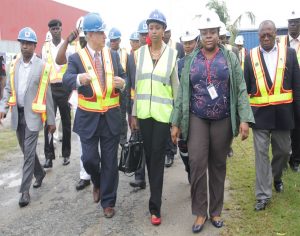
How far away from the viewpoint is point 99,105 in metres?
4.88


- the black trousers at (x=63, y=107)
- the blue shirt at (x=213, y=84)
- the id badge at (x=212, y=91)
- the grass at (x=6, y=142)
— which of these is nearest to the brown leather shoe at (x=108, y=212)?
the blue shirt at (x=213, y=84)

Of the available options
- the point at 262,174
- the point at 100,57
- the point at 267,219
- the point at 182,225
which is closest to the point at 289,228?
the point at 267,219

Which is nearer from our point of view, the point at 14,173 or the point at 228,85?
the point at 228,85

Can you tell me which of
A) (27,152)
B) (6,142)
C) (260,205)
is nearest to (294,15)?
(260,205)

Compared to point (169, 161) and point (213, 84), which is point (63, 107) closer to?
point (169, 161)

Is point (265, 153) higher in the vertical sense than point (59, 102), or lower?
lower

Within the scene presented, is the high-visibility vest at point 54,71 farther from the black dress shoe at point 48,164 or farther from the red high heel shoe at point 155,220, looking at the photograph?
the red high heel shoe at point 155,220

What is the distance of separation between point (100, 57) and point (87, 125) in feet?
2.75

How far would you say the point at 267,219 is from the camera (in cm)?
466

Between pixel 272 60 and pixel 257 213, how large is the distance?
1.83 m

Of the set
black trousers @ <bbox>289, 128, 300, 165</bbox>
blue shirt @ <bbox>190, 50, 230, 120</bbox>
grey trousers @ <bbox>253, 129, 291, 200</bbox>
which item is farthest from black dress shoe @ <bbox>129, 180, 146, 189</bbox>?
black trousers @ <bbox>289, 128, 300, 165</bbox>

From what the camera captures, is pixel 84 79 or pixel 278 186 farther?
pixel 278 186

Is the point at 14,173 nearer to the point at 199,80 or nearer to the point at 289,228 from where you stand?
the point at 199,80

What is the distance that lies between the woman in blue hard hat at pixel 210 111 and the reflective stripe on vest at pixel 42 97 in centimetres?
214
